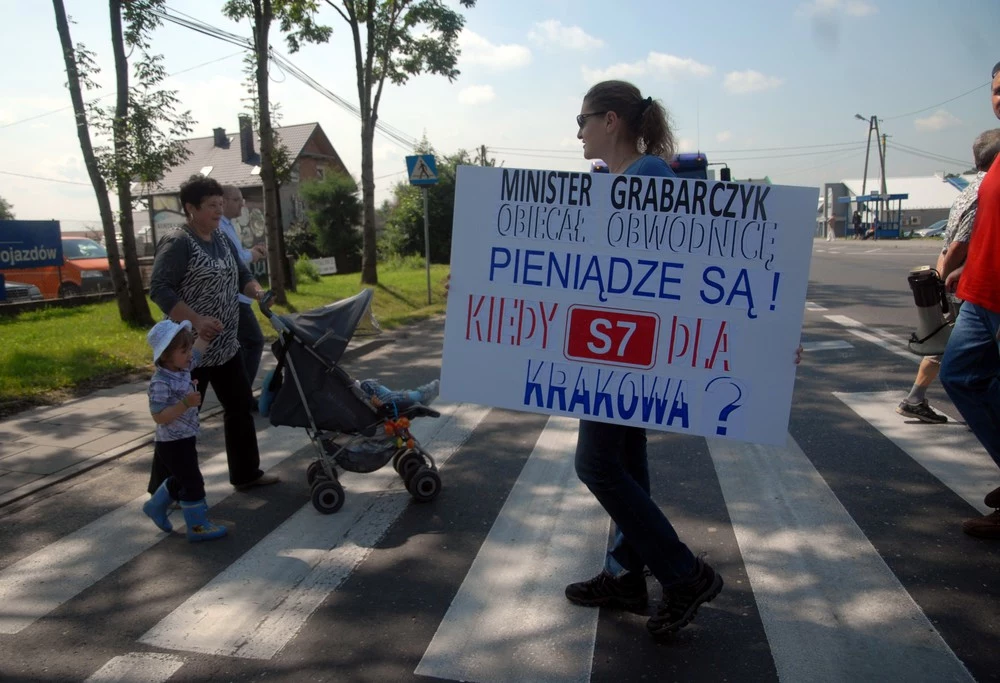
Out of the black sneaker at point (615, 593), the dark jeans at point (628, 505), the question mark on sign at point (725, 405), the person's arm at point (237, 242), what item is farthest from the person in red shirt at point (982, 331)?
the person's arm at point (237, 242)

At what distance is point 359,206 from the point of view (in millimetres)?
43031

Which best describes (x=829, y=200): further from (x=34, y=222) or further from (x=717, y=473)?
(x=717, y=473)

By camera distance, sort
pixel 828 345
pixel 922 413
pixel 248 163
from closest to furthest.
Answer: pixel 922 413
pixel 828 345
pixel 248 163

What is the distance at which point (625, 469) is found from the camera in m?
3.34

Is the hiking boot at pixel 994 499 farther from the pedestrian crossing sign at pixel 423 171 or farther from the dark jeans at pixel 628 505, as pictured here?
the pedestrian crossing sign at pixel 423 171

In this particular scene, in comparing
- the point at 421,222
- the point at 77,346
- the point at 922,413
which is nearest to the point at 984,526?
the point at 922,413

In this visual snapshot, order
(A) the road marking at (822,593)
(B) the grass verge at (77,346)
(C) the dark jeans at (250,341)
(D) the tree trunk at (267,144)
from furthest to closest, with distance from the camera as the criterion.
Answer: (D) the tree trunk at (267,144), (B) the grass verge at (77,346), (C) the dark jeans at (250,341), (A) the road marking at (822,593)

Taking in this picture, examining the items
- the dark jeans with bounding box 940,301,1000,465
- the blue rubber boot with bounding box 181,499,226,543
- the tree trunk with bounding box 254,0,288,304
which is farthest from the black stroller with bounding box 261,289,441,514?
the tree trunk with bounding box 254,0,288,304

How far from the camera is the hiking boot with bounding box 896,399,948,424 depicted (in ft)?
21.0

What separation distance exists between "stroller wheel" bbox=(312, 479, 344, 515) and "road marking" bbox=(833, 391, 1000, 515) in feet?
11.7

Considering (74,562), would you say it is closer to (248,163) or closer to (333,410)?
(333,410)

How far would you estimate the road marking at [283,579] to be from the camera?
Result: 337 centimetres

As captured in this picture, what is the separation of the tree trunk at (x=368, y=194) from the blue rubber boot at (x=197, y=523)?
16.1 metres

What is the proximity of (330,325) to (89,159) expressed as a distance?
8.52 m
